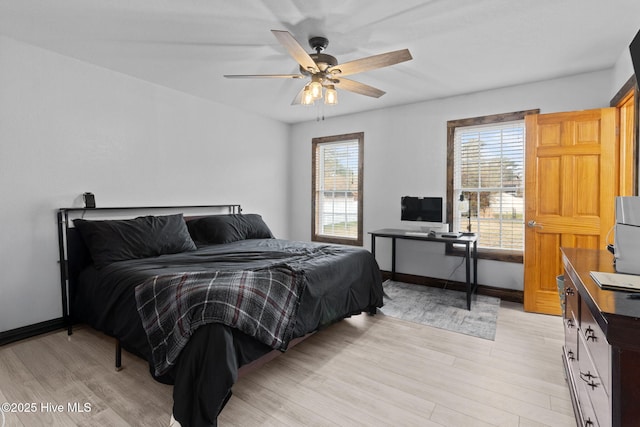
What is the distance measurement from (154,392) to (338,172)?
3998 mm

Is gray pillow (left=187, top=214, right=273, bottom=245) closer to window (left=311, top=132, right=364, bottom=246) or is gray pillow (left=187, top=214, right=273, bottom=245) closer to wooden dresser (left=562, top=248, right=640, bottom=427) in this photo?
window (left=311, top=132, right=364, bottom=246)

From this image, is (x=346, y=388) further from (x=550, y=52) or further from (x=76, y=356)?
(x=550, y=52)

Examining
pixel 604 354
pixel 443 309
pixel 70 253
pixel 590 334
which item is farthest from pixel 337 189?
pixel 604 354

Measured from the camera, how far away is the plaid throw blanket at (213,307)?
1692 mm

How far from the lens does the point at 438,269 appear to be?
4.27 meters

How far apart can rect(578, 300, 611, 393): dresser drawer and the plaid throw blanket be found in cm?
157

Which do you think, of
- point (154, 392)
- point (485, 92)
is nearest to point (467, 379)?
point (154, 392)

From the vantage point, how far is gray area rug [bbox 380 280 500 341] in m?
3.01

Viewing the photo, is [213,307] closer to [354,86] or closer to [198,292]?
[198,292]

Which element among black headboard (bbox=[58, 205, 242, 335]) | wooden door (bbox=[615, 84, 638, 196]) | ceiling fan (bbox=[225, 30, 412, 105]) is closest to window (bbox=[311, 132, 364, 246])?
ceiling fan (bbox=[225, 30, 412, 105])

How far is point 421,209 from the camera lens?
4.17 meters

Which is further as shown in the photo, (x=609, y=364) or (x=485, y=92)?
(x=485, y=92)

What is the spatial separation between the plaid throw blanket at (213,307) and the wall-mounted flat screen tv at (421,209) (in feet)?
8.45

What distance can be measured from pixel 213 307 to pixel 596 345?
1.75m
